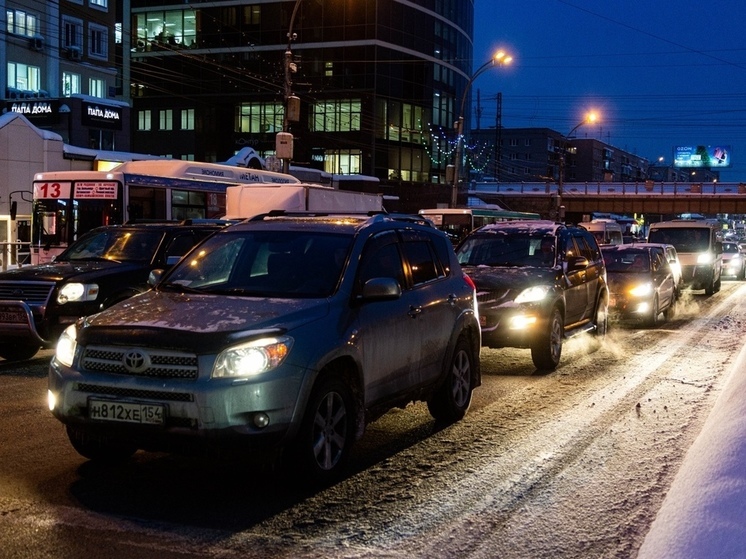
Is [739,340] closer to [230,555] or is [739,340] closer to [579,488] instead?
[579,488]

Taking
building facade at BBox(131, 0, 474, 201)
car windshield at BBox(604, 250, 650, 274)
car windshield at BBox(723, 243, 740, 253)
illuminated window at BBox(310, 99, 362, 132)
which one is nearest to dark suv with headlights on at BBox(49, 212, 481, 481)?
car windshield at BBox(604, 250, 650, 274)

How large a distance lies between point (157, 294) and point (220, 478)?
1.50 m

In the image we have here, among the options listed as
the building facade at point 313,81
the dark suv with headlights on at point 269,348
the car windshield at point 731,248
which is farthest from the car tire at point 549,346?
the building facade at point 313,81

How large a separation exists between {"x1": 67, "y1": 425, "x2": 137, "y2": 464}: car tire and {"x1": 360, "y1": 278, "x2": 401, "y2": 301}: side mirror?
77.6 inches

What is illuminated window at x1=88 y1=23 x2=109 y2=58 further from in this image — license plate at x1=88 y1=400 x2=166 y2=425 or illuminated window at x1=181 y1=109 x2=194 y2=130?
license plate at x1=88 y1=400 x2=166 y2=425

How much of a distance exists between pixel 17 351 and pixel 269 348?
781 cm

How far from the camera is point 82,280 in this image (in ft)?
38.7

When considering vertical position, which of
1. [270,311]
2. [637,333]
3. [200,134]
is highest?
[200,134]

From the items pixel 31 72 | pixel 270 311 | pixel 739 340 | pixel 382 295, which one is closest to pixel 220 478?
pixel 270 311

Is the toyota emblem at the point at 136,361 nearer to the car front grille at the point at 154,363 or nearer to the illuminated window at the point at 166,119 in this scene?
the car front grille at the point at 154,363

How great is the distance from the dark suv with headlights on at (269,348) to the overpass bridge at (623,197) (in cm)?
6460

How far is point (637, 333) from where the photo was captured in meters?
17.2

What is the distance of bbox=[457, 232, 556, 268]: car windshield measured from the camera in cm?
1305

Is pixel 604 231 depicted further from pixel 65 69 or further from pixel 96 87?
pixel 65 69
